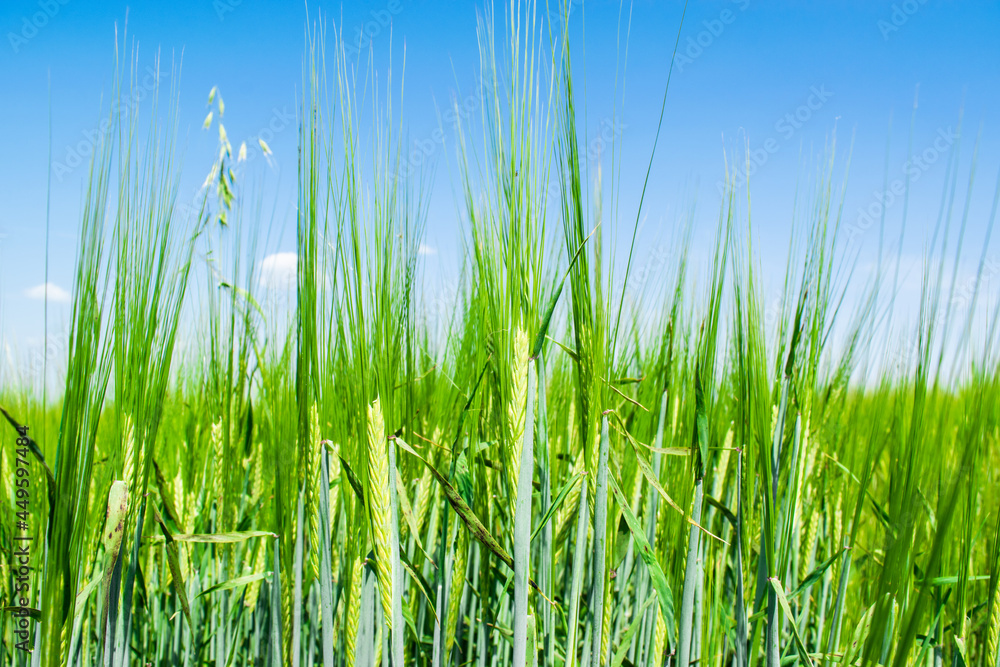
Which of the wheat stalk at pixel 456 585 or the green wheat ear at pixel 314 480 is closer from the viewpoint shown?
the green wheat ear at pixel 314 480

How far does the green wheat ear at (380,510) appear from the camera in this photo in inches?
38.7

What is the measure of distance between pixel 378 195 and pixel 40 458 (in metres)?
0.70

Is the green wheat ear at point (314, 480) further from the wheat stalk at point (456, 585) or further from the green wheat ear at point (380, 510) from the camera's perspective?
the wheat stalk at point (456, 585)

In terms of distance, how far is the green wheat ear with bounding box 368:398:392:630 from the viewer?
38.7 inches

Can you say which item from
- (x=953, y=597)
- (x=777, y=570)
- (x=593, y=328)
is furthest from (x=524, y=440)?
(x=953, y=597)

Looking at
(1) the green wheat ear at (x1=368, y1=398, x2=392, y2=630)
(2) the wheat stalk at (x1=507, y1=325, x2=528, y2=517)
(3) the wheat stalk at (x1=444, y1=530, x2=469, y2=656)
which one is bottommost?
(3) the wheat stalk at (x1=444, y1=530, x2=469, y2=656)

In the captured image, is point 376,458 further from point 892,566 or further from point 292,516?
point 892,566

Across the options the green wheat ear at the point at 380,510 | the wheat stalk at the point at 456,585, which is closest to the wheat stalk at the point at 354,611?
the green wheat ear at the point at 380,510

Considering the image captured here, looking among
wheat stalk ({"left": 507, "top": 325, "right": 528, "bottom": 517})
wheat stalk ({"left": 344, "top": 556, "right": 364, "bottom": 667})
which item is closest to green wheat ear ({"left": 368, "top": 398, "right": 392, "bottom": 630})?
wheat stalk ({"left": 344, "top": 556, "right": 364, "bottom": 667})

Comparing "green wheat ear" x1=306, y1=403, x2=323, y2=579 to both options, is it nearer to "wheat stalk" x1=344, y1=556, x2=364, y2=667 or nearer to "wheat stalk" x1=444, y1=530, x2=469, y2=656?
"wheat stalk" x1=344, y1=556, x2=364, y2=667

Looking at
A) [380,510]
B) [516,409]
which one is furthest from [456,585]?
[516,409]

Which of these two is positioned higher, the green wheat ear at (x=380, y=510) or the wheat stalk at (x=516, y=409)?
the wheat stalk at (x=516, y=409)

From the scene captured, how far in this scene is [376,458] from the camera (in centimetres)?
100

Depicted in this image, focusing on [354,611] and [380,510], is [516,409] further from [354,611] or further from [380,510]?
[354,611]
